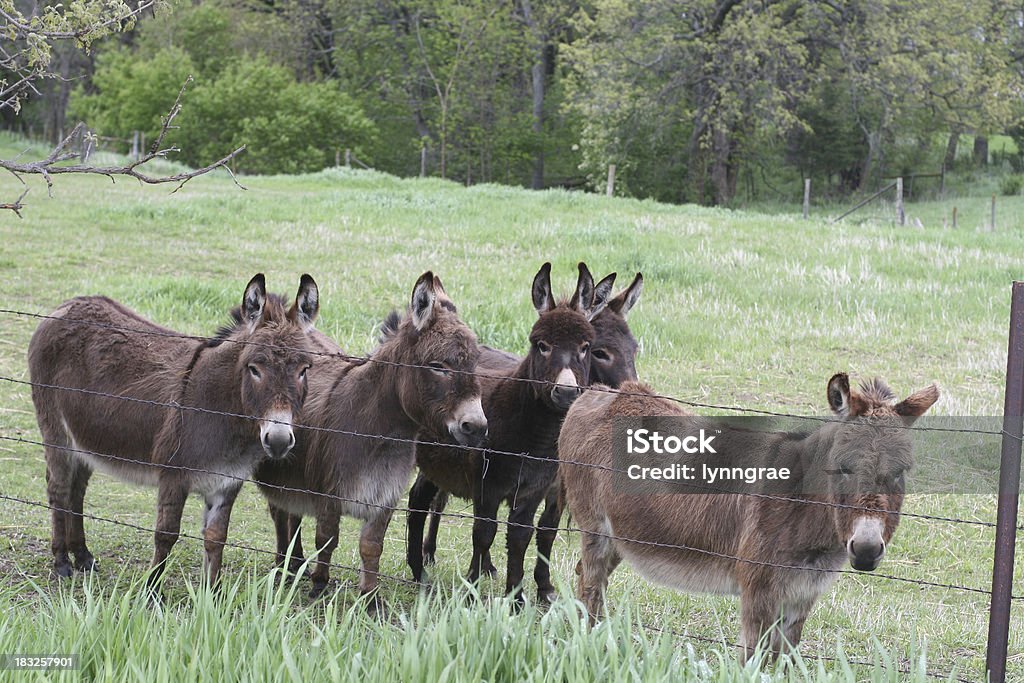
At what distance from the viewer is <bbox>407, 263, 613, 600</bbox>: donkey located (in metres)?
6.00

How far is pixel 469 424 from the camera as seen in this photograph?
17.6 ft

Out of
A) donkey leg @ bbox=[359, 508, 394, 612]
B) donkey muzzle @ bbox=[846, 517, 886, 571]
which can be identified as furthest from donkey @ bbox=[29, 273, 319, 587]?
donkey muzzle @ bbox=[846, 517, 886, 571]

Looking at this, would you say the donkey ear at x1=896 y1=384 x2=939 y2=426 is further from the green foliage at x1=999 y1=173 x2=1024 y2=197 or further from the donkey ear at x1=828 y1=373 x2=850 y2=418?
the green foliage at x1=999 y1=173 x2=1024 y2=197

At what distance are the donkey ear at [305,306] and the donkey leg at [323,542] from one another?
1.04 m

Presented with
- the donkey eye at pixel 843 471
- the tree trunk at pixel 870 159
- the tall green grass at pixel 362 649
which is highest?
the tree trunk at pixel 870 159

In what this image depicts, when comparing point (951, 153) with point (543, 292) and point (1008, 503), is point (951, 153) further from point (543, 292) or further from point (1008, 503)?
point (1008, 503)

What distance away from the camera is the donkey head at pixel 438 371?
17.9ft

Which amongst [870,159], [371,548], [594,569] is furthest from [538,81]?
[594,569]

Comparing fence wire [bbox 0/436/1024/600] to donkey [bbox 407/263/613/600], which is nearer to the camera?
fence wire [bbox 0/436/1024/600]

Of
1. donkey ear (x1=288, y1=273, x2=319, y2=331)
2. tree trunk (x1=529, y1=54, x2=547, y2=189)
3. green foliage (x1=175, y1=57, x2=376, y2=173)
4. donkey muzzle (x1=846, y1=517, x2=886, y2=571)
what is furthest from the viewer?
tree trunk (x1=529, y1=54, x2=547, y2=189)

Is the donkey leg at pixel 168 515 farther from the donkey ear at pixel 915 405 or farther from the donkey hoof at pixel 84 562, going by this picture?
the donkey ear at pixel 915 405

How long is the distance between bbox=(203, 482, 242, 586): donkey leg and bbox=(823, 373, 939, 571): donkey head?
3.12 m

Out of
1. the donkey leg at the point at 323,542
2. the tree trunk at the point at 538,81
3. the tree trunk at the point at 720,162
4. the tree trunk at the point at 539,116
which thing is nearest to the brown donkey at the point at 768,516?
A: the donkey leg at the point at 323,542

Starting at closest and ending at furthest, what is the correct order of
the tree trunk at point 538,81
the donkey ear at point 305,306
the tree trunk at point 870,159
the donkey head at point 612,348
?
the donkey ear at point 305,306 → the donkey head at point 612,348 → the tree trunk at point 870,159 → the tree trunk at point 538,81
